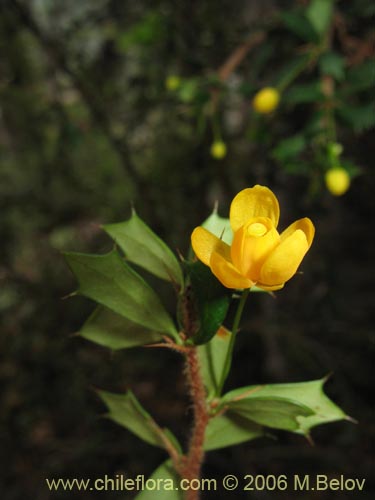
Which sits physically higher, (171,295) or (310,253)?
(171,295)

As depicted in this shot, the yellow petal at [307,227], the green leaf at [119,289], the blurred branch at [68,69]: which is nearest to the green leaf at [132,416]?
the green leaf at [119,289]

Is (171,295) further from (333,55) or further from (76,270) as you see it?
(76,270)

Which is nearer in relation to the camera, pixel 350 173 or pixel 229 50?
pixel 350 173

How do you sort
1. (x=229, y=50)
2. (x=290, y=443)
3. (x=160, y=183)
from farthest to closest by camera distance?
1. (x=160, y=183)
2. (x=290, y=443)
3. (x=229, y=50)

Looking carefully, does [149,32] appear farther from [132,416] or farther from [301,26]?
[132,416]

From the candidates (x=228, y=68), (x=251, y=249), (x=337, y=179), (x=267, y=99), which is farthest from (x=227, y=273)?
(x=228, y=68)

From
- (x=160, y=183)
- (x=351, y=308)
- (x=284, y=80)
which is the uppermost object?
(x=284, y=80)

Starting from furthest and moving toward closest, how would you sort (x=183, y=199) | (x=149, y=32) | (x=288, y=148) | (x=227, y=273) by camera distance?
(x=183, y=199)
(x=149, y=32)
(x=288, y=148)
(x=227, y=273)

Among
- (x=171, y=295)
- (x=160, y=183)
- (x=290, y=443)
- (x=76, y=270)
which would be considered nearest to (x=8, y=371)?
(x=171, y=295)
